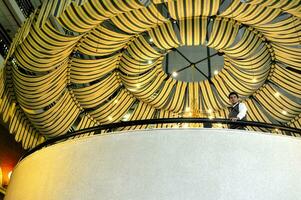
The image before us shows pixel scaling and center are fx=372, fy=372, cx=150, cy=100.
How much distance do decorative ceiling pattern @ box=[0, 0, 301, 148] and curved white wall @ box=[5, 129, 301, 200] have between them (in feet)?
7.57

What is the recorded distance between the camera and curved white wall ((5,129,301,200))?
13.3 feet

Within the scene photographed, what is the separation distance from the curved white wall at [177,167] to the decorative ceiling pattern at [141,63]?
7.57ft

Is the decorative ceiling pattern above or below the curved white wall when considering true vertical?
above

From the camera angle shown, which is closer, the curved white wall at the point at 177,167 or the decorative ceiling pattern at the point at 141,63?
the curved white wall at the point at 177,167

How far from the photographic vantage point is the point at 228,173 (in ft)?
13.5

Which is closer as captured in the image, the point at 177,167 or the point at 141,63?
the point at 177,167

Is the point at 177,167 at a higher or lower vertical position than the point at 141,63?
lower

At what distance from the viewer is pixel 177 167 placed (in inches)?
164

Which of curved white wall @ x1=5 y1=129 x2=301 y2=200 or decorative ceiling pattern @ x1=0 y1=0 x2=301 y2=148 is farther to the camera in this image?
decorative ceiling pattern @ x1=0 y1=0 x2=301 y2=148

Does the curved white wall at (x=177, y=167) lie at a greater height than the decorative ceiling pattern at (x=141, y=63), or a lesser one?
lesser

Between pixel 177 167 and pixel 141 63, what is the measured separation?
14.0ft

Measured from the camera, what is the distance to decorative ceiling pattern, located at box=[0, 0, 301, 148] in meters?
6.39

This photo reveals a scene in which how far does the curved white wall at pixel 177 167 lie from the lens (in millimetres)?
4047

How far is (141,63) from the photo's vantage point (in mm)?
8133
